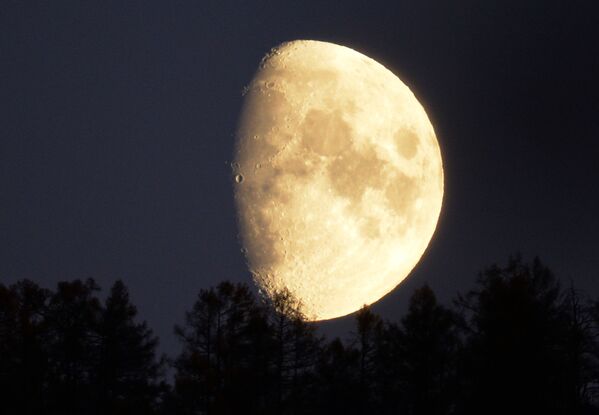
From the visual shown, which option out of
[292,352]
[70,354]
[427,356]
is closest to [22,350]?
[70,354]

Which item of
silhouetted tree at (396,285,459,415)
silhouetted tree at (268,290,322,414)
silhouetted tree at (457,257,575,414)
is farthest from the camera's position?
silhouetted tree at (268,290,322,414)

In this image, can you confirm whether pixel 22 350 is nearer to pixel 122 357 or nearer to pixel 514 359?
pixel 122 357

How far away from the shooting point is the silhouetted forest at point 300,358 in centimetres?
4091

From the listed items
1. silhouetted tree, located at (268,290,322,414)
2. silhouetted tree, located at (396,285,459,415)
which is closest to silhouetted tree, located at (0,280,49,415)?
silhouetted tree, located at (268,290,322,414)

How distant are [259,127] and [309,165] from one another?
3.35 metres

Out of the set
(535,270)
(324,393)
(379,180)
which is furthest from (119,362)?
(535,270)

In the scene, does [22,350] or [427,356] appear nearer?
[427,356]

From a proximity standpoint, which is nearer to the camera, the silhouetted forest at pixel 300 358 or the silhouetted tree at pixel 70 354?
the silhouetted forest at pixel 300 358

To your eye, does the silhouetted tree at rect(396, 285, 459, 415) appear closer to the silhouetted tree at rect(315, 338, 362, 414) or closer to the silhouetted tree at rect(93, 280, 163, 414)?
the silhouetted tree at rect(315, 338, 362, 414)

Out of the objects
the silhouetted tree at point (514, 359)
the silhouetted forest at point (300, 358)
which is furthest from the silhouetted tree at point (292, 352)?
the silhouetted tree at point (514, 359)

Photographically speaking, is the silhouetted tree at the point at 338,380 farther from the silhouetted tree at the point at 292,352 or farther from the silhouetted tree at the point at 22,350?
the silhouetted tree at the point at 22,350

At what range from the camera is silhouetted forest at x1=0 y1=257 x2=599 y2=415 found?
40.9 metres

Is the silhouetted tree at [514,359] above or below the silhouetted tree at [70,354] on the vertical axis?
below

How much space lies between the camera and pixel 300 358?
50.5m
